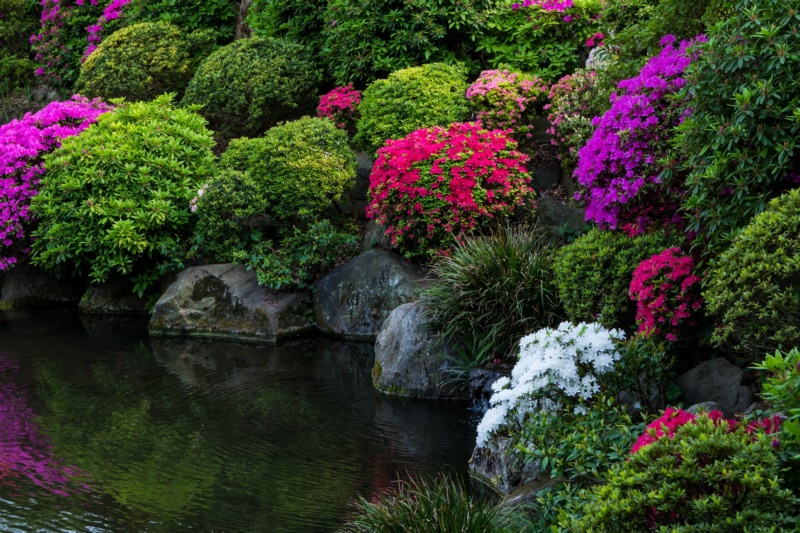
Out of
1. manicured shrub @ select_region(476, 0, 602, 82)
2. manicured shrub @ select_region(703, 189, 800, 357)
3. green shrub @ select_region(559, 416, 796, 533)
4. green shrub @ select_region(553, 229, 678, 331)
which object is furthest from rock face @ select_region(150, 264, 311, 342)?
green shrub @ select_region(559, 416, 796, 533)

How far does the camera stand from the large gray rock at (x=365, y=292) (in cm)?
989

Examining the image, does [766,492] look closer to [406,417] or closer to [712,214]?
[712,214]

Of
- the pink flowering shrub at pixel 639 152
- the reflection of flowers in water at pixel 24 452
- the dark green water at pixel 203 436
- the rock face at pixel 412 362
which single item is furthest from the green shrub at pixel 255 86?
the pink flowering shrub at pixel 639 152

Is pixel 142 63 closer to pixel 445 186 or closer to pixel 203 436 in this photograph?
pixel 445 186

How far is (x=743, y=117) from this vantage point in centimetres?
516

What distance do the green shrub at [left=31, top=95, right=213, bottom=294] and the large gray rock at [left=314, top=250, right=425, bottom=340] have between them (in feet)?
7.77

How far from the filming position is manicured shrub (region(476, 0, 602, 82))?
11.8 m

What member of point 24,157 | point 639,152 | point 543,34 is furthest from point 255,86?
point 639,152

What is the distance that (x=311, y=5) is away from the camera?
13.8 meters

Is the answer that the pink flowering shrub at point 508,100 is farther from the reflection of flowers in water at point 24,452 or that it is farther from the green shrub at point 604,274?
the reflection of flowers in water at point 24,452

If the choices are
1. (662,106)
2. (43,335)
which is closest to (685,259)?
(662,106)

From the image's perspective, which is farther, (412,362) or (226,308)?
(226,308)

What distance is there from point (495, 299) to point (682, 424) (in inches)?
159

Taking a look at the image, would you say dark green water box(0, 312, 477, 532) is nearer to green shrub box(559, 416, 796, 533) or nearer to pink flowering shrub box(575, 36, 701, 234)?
pink flowering shrub box(575, 36, 701, 234)
